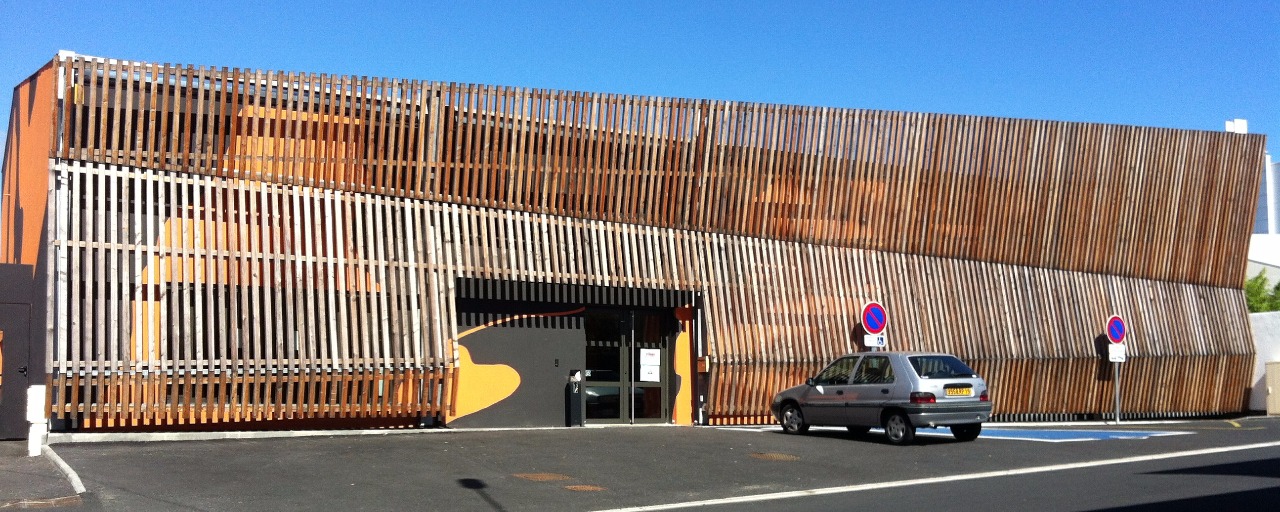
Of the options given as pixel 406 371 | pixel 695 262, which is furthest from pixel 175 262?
pixel 695 262

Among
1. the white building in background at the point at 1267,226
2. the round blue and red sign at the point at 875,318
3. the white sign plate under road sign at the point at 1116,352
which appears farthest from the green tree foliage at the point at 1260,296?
the round blue and red sign at the point at 875,318

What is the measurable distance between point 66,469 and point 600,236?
385 inches

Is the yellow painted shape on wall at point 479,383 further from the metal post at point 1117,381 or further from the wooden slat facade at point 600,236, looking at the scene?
the metal post at point 1117,381

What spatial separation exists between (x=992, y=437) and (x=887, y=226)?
6044 millimetres

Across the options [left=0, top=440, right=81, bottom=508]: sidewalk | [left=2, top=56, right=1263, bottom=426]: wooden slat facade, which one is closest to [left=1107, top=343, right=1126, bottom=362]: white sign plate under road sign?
[left=2, top=56, right=1263, bottom=426]: wooden slat facade

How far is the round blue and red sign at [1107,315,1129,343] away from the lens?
23.6 metres

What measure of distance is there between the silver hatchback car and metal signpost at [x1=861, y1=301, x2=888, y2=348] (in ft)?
9.70

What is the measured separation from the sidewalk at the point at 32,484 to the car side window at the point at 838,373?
1005 centimetres

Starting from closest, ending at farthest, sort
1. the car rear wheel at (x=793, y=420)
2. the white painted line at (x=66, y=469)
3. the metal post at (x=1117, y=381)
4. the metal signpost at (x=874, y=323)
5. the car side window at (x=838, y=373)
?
the white painted line at (x=66, y=469) < the car side window at (x=838, y=373) < the car rear wheel at (x=793, y=420) < the metal signpost at (x=874, y=323) < the metal post at (x=1117, y=381)

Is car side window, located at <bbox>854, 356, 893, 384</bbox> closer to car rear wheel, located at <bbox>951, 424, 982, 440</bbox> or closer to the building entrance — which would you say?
car rear wheel, located at <bbox>951, 424, 982, 440</bbox>

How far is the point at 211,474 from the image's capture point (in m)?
12.0

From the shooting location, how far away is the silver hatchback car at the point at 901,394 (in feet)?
51.6

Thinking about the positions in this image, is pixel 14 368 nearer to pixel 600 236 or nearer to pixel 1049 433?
pixel 600 236

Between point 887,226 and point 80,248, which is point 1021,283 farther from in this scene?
point 80,248
